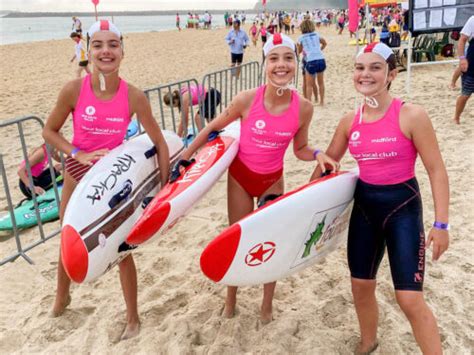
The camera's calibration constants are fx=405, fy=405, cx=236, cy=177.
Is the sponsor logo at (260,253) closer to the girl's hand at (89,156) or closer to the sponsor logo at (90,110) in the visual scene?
the girl's hand at (89,156)

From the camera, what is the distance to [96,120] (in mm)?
2600

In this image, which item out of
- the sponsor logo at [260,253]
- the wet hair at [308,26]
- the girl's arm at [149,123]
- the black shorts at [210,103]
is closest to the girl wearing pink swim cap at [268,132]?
the girl's arm at [149,123]

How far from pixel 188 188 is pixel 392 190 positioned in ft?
3.94

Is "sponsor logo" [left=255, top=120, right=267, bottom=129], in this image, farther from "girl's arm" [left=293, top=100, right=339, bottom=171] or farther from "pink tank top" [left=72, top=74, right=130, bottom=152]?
"pink tank top" [left=72, top=74, right=130, bottom=152]

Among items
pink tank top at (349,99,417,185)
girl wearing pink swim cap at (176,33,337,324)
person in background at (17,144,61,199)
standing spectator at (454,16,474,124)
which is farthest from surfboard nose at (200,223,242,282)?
standing spectator at (454,16,474,124)

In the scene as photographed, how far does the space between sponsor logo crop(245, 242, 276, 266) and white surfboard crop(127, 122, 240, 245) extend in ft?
1.79

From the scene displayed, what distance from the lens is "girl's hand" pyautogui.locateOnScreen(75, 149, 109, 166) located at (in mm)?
2604

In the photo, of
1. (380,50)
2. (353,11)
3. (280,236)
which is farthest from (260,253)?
(353,11)

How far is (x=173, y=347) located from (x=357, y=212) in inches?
58.0

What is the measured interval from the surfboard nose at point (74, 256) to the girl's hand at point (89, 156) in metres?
0.49

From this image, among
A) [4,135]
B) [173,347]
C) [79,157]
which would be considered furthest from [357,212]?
[4,135]

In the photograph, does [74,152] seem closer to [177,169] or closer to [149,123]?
[149,123]

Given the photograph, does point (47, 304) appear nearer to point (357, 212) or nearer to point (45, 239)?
point (45, 239)

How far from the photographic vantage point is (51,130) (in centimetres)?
272
